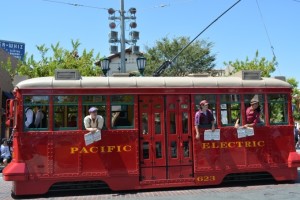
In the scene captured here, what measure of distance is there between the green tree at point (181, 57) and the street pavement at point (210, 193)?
925 inches

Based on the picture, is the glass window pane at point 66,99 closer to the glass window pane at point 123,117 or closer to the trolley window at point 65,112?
the trolley window at point 65,112

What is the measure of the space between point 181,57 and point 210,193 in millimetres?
25276

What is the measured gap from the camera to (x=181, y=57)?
111 feet

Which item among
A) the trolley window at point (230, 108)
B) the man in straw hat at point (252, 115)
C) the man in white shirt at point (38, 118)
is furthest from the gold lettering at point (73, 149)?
the man in straw hat at point (252, 115)

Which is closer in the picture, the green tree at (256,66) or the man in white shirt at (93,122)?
the man in white shirt at (93,122)

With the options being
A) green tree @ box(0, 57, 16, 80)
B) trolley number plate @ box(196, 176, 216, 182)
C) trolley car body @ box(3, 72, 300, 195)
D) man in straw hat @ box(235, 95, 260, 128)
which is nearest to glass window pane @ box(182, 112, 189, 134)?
trolley car body @ box(3, 72, 300, 195)

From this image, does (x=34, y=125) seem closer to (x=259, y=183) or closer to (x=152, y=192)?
(x=152, y=192)

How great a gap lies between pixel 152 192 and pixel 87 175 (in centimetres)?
161

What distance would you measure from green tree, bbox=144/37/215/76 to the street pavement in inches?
925

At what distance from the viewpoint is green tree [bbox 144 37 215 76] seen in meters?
33.6

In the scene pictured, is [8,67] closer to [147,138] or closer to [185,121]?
[147,138]

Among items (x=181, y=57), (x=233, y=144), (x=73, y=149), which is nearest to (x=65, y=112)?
(x=73, y=149)

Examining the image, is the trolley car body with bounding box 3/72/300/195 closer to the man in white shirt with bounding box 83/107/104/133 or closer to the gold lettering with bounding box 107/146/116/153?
the gold lettering with bounding box 107/146/116/153

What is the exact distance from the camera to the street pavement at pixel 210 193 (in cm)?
879
